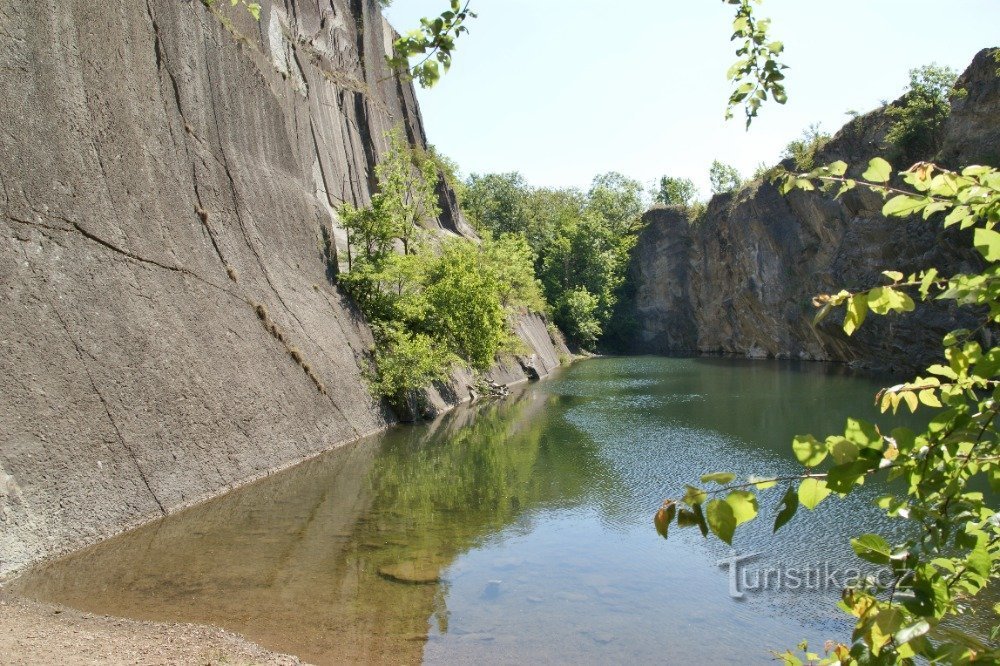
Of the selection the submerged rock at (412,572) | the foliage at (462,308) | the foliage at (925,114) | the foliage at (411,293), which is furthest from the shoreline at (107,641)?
the foliage at (925,114)

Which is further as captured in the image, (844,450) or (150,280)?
(150,280)

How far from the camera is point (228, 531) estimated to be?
36.6 ft

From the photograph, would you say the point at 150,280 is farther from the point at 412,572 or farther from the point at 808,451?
the point at 808,451

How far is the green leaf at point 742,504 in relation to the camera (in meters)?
1.55

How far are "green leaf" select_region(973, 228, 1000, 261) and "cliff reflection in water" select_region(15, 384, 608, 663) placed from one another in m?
6.77

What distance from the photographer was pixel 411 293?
2456 cm

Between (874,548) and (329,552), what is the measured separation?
9.65 metres

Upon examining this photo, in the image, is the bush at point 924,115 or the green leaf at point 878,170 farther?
the bush at point 924,115

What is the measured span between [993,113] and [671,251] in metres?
33.4

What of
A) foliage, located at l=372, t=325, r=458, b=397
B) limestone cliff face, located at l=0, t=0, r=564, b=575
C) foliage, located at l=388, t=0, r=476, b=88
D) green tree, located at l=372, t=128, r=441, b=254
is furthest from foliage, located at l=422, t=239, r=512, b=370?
foliage, located at l=388, t=0, r=476, b=88

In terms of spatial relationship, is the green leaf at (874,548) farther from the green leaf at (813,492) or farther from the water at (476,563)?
the water at (476,563)

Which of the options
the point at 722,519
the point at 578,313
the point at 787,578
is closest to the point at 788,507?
the point at 722,519

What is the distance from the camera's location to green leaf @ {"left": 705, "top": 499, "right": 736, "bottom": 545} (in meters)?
1.53

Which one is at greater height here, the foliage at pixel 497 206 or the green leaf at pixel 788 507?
the foliage at pixel 497 206
